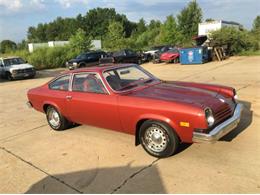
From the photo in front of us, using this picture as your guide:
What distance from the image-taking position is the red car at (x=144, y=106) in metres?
4.07

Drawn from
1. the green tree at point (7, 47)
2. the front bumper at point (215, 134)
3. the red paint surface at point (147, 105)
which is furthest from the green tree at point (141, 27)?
the front bumper at point (215, 134)

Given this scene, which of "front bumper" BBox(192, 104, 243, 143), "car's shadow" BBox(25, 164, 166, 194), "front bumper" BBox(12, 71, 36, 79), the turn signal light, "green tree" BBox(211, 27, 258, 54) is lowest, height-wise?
"car's shadow" BBox(25, 164, 166, 194)

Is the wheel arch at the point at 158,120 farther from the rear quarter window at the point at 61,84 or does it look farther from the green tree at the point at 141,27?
the green tree at the point at 141,27

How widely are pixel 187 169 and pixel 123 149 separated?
52.0 inches

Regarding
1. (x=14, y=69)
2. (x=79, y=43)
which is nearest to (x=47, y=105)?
(x=14, y=69)

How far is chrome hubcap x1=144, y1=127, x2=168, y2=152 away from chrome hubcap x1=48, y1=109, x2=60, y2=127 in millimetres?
2554

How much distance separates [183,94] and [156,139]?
90 centimetres

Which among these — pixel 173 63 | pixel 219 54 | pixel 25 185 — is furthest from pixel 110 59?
pixel 25 185

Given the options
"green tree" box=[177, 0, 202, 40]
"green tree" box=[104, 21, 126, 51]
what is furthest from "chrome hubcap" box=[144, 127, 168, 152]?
"green tree" box=[177, 0, 202, 40]

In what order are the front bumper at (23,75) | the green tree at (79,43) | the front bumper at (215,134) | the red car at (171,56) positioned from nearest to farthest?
the front bumper at (215,134) → the front bumper at (23,75) → the red car at (171,56) → the green tree at (79,43)

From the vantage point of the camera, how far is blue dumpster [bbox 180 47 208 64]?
2094 centimetres

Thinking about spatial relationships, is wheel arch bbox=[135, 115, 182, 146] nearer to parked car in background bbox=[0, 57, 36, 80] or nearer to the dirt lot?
the dirt lot

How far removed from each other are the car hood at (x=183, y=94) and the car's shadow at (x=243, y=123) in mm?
875

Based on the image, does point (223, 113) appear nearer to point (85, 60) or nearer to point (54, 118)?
point (54, 118)
